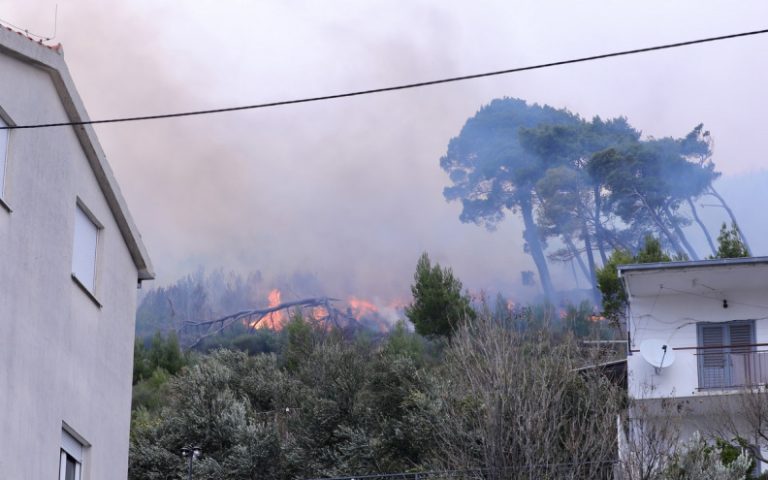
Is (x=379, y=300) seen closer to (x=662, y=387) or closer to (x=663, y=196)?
(x=663, y=196)

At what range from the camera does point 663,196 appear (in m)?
115

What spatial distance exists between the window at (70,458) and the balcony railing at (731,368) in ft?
65.4

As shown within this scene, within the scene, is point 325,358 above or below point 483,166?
below

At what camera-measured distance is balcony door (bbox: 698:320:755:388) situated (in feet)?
106

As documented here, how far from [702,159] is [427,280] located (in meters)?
71.2

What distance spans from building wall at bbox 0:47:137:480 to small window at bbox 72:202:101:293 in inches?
4.9

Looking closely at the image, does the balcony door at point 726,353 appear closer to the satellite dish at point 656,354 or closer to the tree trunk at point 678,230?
the satellite dish at point 656,354

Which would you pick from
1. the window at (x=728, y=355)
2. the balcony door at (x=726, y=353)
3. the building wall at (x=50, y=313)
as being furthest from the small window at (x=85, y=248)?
the balcony door at (x=726, y=353)

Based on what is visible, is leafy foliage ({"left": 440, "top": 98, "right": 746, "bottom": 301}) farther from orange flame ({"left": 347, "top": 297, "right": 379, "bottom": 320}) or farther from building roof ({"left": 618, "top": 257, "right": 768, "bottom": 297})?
building roof ({"left": 618, "top": 257, "right": 768, "bottom": 297})

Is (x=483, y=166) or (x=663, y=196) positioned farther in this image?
(x=483, y=166)

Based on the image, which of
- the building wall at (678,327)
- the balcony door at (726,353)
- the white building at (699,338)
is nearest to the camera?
the white building at (699,338)

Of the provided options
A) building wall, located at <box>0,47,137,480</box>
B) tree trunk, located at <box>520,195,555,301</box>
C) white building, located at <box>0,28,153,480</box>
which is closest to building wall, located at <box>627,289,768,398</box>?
white building, located at <box>0,28,153,480</box>

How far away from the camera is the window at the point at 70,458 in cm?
1580

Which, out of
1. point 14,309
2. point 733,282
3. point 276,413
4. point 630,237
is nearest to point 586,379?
point 733,282
